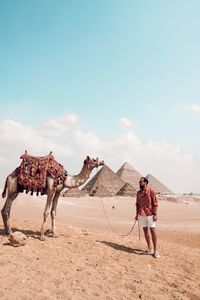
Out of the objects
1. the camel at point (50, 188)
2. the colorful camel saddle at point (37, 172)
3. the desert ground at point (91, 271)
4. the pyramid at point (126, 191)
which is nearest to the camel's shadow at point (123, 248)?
the desert ground at point (91, 271)

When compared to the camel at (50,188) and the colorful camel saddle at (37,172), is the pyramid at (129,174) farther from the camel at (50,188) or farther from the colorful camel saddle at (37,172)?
the colorful camel saddle at (37,172)

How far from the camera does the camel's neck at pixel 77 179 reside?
10748 millimetres

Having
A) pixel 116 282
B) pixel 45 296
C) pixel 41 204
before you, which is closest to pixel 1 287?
pixel 45 296

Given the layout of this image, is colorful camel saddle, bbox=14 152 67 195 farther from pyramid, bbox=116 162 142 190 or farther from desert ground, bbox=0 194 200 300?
pyramid, bbox=116 162 142 190

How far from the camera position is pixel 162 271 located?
26.6ft

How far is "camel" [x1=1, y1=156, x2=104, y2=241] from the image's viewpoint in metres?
9.95

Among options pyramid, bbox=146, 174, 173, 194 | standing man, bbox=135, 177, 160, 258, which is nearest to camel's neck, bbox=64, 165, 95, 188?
standing man, bbox=135, 177, 160, 258

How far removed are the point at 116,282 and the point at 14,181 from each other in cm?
472

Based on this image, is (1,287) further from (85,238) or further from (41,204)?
(41,204)

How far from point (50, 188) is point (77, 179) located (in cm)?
116

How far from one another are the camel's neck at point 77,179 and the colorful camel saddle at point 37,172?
0.37 m

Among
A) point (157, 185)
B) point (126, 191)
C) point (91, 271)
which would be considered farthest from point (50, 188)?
point (157, 185)

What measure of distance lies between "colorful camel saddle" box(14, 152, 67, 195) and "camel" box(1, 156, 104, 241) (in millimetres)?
162

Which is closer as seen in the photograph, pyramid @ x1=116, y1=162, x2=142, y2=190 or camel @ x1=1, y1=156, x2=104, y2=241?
camel @ x1=1, y1=156, x2=104, y2=241
